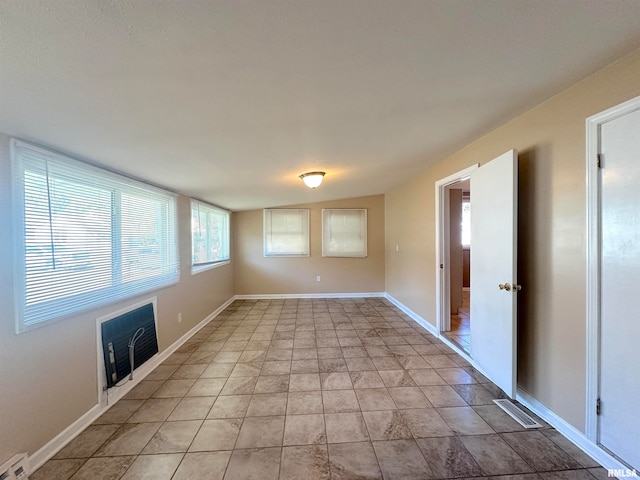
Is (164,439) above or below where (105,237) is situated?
below

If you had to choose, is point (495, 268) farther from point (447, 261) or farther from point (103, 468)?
point (103, 468)

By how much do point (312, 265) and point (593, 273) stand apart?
16.0ft

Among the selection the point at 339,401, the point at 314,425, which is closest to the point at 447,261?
the point at 339,401

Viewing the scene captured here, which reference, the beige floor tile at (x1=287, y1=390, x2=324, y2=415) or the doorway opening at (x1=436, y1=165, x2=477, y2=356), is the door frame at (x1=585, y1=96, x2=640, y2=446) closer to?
the doorway opening at (x1=436, y1=165, x2=477, y2=356)

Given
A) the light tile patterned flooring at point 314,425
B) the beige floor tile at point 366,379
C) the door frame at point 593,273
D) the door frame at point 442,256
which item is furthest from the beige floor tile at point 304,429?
the door frame at point 442,256

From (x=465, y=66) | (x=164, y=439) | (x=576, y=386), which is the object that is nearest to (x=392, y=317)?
(x=576, y=386)

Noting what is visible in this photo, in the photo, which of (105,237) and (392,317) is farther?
(392,317)

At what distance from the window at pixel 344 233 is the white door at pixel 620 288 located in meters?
4.63

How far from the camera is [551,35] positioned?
1.19m

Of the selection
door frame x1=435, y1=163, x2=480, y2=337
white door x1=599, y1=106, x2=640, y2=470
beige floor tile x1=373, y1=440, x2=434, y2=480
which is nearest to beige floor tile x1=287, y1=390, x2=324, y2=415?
beige floor tile x1=373, y1=440, x2=434, y2=480

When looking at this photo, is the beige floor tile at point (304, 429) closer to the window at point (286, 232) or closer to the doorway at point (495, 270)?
the doorway at point (495, 270)

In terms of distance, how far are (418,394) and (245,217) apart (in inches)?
193

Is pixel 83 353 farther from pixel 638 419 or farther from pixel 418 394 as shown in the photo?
pixel 638 419

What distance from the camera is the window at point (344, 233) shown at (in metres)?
6.12
